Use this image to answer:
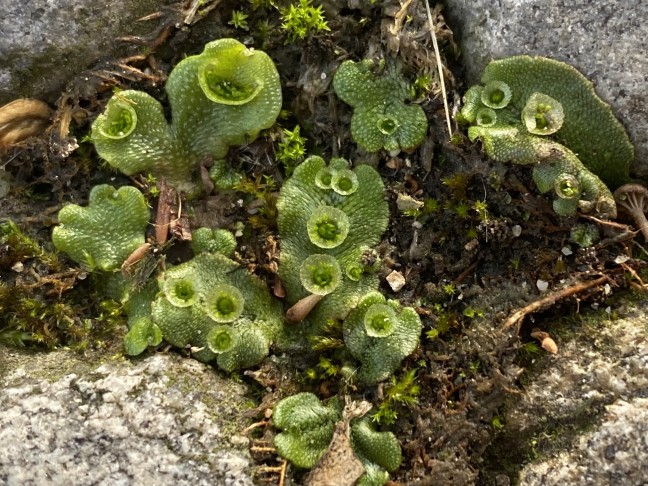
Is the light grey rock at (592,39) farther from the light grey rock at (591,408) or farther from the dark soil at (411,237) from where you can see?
the light grey rock at (591,408)

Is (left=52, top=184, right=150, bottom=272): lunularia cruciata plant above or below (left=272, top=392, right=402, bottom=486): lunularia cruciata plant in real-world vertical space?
above

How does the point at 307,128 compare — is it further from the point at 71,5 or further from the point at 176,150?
the point at 71,5

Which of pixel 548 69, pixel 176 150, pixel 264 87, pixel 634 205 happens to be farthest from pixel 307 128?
pixel 634 205

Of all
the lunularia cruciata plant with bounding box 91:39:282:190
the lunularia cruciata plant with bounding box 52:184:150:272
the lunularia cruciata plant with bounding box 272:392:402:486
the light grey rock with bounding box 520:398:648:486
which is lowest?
the lunularia cruciata plant with bounding box 272:392:402:486

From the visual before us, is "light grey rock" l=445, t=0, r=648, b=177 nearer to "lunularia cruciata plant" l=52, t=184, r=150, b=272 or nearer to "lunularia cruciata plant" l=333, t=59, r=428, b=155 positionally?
"lunularia cruciata plant" l=333, t=59, r=428, b=155

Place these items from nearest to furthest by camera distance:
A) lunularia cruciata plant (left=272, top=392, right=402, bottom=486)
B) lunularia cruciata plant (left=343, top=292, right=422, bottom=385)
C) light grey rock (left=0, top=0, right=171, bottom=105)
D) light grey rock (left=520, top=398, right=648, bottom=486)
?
1. light grey rock (left=520, top=398, right=648, bottom=486)
2. lunularia cruciata plant (left=272, top=392, right=402, bottom=486)
3. lunularia cruciata plant (left=343, top=292, right=422, bottom=385)
4. light grey rock (left=0, top=0, right=171, bottom=105)

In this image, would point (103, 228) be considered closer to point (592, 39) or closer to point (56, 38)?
point (56, 38)

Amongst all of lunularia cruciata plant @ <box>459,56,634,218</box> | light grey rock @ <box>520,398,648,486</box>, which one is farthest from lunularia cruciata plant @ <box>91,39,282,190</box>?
light grey rock @ <box>520,398,648,486</box>
